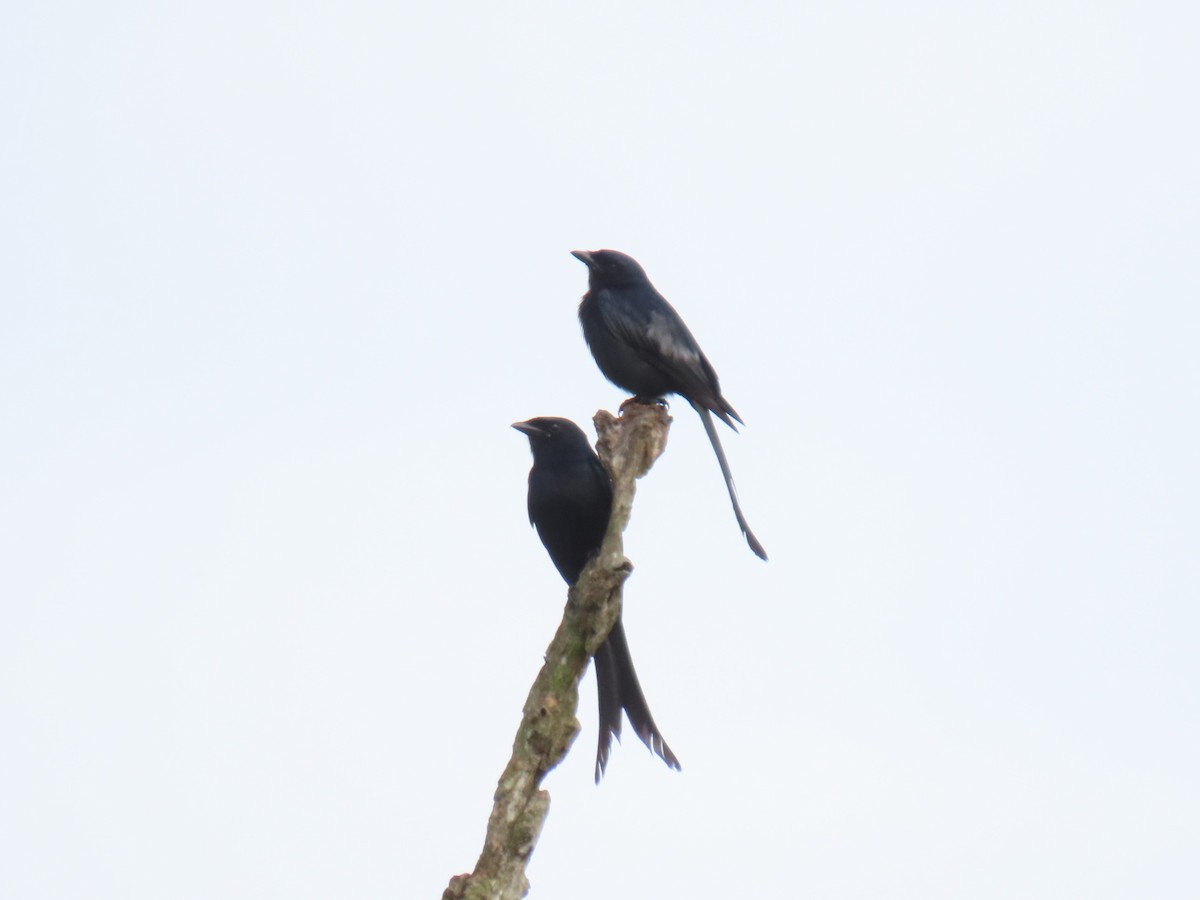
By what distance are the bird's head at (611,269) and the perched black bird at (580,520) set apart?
1.76 m

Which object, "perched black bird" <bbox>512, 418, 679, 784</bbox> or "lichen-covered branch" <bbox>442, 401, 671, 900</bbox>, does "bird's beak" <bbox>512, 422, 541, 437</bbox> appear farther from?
"lichen-covered branch" <bbox>442, 401, 671, 900</bbox>

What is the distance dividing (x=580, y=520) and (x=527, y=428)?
2.26 ft

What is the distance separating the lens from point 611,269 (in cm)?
945

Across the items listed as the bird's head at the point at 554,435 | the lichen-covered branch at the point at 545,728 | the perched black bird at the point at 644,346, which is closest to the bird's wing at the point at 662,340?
the perched black bird at the point at 644,346

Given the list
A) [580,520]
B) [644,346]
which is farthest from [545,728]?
[644,346]

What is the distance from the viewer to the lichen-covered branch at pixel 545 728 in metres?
5.00

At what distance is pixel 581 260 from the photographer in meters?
9.62

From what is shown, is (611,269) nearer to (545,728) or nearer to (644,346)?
(644,346)

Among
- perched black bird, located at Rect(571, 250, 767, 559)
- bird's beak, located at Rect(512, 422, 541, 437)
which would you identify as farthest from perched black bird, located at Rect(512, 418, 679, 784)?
perched black bird, located at Rect(571, 250, 767, 559)

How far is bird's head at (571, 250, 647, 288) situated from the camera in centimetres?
941

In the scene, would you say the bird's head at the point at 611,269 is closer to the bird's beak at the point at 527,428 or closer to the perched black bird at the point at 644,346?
the perched black bird at the point at 644,346

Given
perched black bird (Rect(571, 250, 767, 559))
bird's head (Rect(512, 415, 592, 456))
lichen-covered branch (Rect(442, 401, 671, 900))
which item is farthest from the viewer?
perched black bird (Rect(571, 250, 767, 559))

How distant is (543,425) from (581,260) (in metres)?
2.10

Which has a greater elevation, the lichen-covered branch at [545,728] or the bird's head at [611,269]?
the bird's head at [611,269]
